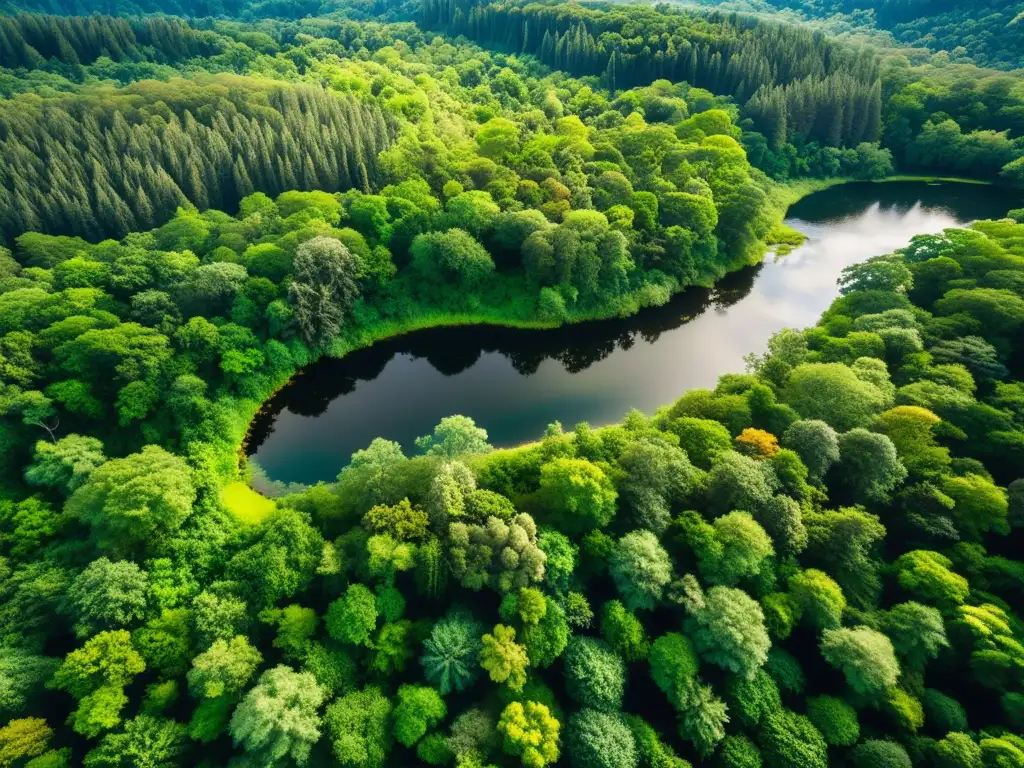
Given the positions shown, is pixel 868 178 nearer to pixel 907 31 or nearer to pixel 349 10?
pixel 907 31

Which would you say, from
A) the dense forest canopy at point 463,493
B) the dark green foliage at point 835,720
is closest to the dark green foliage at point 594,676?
the dense forest canopy at point 463,493

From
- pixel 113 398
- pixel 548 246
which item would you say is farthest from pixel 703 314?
pixel 113 398

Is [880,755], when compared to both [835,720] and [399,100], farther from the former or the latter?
[399,100]

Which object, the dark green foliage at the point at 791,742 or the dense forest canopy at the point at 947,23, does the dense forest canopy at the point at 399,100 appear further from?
the dark green foliage at the point at 791,742

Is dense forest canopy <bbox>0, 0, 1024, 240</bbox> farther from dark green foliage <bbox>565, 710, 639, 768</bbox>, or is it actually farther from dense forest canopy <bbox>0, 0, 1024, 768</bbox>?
dark green foliage <bbox>565, 710, 639, 768</bbox>

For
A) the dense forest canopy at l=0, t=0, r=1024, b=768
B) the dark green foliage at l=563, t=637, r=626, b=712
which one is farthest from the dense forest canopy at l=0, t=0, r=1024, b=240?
the dark green foliage at l=563, t=637, r=626, b=712

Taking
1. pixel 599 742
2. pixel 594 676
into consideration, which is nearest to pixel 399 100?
pixel 594 676
